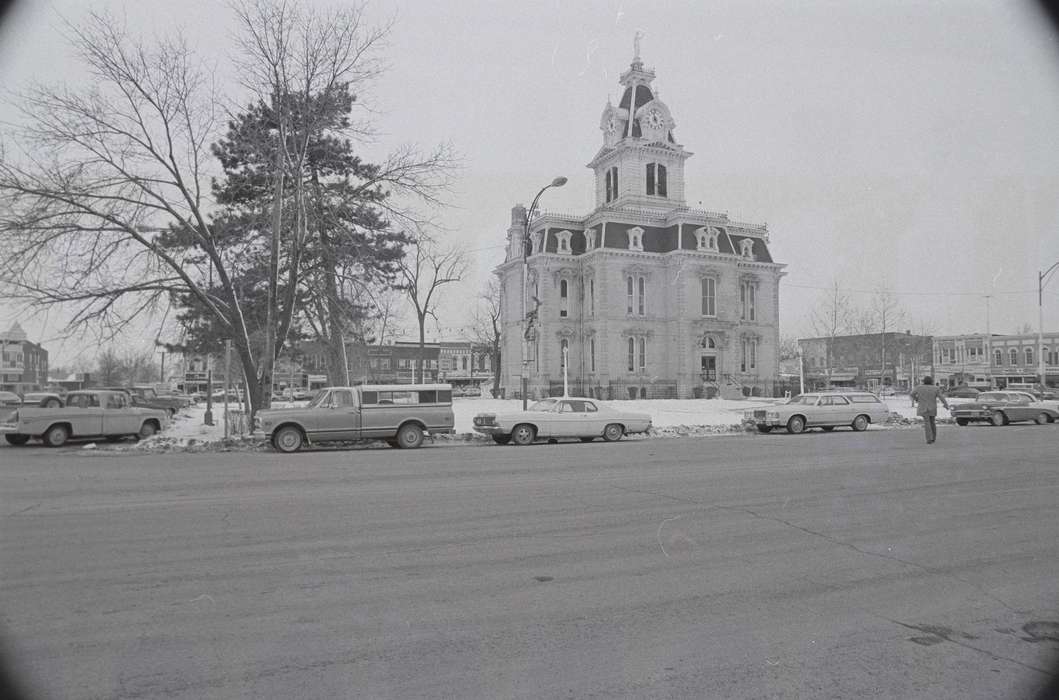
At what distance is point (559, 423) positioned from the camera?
21000mm

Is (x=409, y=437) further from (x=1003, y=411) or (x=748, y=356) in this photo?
(x=748, y=356)

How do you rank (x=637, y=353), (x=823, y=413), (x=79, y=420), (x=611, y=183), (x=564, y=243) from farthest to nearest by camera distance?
(x=611, y=183) < (x=564, y=243) < (x=637, y=353) < (x=823, y=413) < (x=79, y=420)

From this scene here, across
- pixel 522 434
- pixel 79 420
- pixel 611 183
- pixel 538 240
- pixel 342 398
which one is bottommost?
pixel 522 434

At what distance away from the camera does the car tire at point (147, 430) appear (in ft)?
69.9

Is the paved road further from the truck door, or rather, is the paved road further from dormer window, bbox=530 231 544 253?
dormer window, bbox=530 231 544 253

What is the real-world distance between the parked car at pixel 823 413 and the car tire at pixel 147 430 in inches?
763

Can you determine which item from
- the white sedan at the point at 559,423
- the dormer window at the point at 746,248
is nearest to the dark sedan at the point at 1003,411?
the white sedan at the point at 559,423

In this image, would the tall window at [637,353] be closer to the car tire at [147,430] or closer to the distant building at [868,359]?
the distant building at [868,359]

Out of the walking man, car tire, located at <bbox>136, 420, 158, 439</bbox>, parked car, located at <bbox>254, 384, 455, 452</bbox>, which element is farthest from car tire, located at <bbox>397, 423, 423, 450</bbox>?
the walking man

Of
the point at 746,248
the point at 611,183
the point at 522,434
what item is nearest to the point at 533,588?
the point at 522,434

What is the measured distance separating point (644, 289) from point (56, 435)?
41.5m

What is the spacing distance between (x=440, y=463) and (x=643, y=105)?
49843 mm

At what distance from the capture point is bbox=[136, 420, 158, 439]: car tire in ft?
69.9

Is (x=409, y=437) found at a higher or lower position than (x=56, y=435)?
lower
